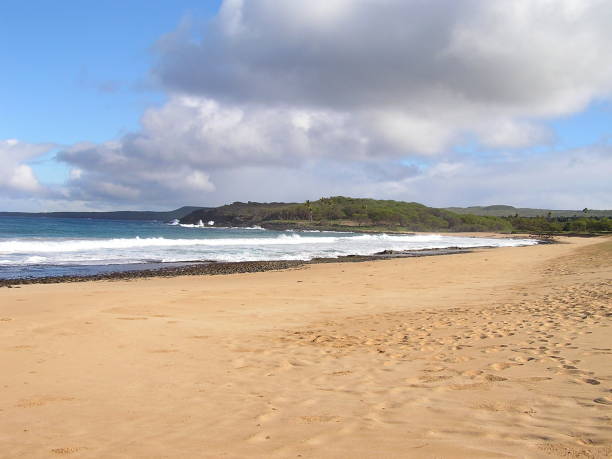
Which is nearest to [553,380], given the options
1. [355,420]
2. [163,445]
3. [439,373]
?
[439,373]

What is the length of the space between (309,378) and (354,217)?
133m

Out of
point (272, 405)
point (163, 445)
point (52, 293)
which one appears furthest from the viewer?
point (52, 293)

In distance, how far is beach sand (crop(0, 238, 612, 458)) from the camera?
13.0 feet

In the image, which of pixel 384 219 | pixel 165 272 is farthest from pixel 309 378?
pixel 384 219

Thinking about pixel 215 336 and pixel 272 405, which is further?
pixel 215 336

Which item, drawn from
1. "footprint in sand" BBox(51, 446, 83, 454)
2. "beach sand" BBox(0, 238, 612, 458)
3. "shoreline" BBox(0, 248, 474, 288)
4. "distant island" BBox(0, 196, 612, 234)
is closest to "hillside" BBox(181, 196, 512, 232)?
"distant island" BBox(0, 196, 612, 234)

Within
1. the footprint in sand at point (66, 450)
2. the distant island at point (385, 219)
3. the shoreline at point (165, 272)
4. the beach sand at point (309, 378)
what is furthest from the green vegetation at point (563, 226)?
the footprint in sand at point (66, 450)

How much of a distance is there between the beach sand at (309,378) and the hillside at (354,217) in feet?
350

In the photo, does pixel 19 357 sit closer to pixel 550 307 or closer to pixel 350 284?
pixel 550 307

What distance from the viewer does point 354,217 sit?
138 m

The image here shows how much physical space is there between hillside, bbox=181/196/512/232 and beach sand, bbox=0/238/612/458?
10666cm

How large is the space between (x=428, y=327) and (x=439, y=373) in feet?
10.6

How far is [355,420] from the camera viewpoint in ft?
14.4

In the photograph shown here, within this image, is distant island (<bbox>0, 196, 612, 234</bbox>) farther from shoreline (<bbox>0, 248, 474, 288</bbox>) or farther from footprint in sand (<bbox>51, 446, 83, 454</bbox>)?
footprint in sand (<bbox>51, 446, 83, 454</bbox>)
